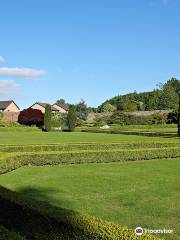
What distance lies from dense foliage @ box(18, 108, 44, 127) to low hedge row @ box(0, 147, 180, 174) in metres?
46.1

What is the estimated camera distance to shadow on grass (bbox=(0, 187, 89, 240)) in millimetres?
5340

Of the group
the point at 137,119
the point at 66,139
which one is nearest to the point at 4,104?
the point at 137,119

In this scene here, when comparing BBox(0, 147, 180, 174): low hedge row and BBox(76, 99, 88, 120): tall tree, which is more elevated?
BBox(76, 99, 88, 120): tall tree

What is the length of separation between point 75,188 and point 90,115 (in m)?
76.4

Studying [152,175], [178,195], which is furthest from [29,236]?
[152,175]

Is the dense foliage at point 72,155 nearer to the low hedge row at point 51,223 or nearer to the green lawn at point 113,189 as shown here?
the green lawn at point 113,189

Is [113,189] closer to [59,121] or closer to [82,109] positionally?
[59,121]

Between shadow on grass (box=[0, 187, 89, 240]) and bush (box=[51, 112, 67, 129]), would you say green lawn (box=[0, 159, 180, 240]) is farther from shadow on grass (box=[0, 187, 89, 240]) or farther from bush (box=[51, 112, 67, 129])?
bush (box=[51, 112, 67, 129])

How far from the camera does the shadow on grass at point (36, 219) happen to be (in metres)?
5.34

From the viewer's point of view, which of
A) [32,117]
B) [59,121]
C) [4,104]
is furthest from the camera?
[4,104]

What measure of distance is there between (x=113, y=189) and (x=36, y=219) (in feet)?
18.1

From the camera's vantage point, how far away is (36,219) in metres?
5.90

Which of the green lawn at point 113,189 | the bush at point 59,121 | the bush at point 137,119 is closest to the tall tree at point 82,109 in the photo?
the bush at point 137,119

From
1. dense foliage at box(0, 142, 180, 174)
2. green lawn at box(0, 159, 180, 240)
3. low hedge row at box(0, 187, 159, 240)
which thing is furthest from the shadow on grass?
dense foliage at box(0, 142, 180, 174)
